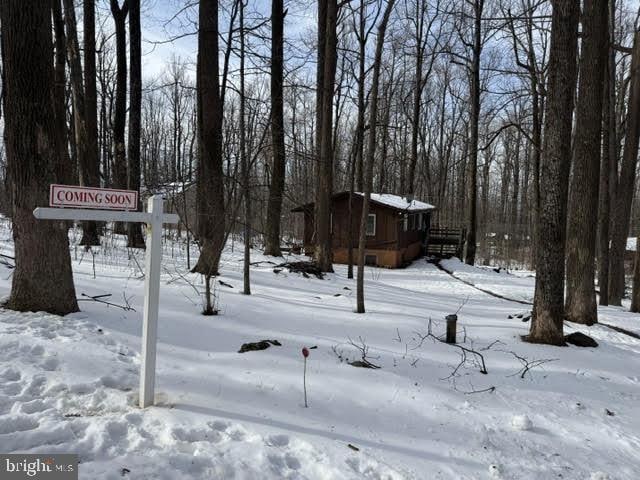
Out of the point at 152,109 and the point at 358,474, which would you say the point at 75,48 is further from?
the point at 152,109

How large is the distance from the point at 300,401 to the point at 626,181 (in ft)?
46.2

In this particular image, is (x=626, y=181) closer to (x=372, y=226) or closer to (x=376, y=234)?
(x=376, y=234)

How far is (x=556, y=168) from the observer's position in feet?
20.9

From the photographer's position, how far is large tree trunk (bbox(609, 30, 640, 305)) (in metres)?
12.8

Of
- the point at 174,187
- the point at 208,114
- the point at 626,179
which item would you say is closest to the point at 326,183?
the point at 208,114

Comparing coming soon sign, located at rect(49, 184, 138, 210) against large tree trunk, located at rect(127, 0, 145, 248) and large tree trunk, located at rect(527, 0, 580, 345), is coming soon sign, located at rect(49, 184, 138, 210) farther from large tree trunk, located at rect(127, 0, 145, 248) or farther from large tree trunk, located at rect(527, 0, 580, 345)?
large tree trunk, located at rect(127, 0, 145, 248)

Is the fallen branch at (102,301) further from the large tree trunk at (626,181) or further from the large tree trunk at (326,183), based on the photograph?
the large tree trunk at (626,181)

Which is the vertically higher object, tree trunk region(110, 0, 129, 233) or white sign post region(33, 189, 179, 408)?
tree trunk region(110, 0, 129, 233)

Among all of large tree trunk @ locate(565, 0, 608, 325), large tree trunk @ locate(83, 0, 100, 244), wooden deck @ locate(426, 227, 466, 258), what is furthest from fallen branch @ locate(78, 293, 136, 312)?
→ wooden deck @ locate(426, 227, 466, 258)

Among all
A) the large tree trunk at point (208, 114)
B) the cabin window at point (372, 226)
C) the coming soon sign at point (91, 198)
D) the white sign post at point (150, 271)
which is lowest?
the white sign post at point (150, 271)

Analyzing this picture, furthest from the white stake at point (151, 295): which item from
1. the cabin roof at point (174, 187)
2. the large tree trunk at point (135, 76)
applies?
the large tree trunk at point (135, 76)

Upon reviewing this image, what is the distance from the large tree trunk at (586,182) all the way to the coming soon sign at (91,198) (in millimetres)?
8261

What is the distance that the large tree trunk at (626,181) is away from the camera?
12805mm

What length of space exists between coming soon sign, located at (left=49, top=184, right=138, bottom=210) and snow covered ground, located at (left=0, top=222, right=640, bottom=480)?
4.70 ft
